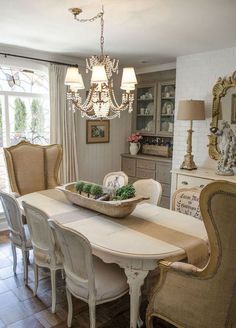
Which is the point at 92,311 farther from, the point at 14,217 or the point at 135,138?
the point at 135,138

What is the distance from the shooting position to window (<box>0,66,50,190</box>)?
163 inches

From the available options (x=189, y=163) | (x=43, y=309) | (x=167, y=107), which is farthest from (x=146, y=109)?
(x=43, y=309)

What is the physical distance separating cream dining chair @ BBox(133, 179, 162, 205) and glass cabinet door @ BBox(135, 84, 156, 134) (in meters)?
2.36

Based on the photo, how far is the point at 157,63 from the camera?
4.84 m

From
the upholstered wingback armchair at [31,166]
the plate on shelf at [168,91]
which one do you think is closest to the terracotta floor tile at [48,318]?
the upholstered wingback armchair at [31,166]

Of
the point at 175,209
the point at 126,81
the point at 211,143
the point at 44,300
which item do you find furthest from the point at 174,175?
the point at 44,300

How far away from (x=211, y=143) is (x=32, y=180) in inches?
97.7

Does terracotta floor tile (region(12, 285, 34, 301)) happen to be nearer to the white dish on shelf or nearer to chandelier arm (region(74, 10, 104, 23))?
chandelier arm (region(74, 10, 104, 23))

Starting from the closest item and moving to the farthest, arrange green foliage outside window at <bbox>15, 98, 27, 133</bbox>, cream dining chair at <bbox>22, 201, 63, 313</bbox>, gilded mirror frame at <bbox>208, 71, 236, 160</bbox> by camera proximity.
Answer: cream dining chair at <bbox>22, 201, 63, 313</bbox> → gilded mirror frame at <bbox>208, 71, 236, 160</bbox> → green foliage outside window at <bbox>15, 98, 27, 133</bbox>

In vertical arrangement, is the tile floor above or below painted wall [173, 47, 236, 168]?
below

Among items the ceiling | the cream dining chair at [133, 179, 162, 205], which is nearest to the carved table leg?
the cream dining chair at [133, 179, 162, 205]

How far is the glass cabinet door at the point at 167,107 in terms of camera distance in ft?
16.5

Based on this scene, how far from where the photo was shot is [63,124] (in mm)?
4480

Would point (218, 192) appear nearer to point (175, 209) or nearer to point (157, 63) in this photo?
point (175, 209)
